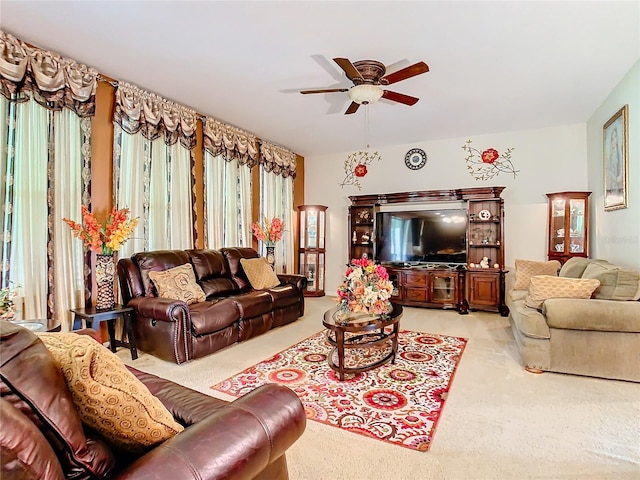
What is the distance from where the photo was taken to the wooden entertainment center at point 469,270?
207 inches

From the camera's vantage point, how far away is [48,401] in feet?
2.83

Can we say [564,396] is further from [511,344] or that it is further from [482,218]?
[482,218]

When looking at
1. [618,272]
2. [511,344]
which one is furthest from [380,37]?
[511,344]

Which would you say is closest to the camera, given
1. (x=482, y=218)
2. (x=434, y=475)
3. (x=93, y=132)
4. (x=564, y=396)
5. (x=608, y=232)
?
(x=434, y=475)

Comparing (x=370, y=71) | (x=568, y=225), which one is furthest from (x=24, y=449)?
(x=568, y=225)

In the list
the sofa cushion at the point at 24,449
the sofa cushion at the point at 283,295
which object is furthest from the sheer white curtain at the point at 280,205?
the sofa cushion at the point at 24,449

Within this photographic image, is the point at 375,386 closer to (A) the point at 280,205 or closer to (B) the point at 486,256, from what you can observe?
(B) the point at 486,256

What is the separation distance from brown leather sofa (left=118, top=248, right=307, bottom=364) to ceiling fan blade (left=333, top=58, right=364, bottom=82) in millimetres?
2413

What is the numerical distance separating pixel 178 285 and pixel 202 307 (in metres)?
0.43

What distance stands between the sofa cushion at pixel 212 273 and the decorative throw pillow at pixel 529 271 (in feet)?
11.5

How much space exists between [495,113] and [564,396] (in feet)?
11.5

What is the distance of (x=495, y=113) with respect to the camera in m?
4.68

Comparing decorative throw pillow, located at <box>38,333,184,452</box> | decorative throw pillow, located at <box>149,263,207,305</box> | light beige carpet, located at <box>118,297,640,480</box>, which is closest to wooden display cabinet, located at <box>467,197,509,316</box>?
light beige carpet, located at <box>118,297,640,480</box>

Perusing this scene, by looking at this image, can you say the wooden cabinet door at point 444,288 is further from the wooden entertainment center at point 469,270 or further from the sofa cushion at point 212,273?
the sofa cushion at point 212,273
